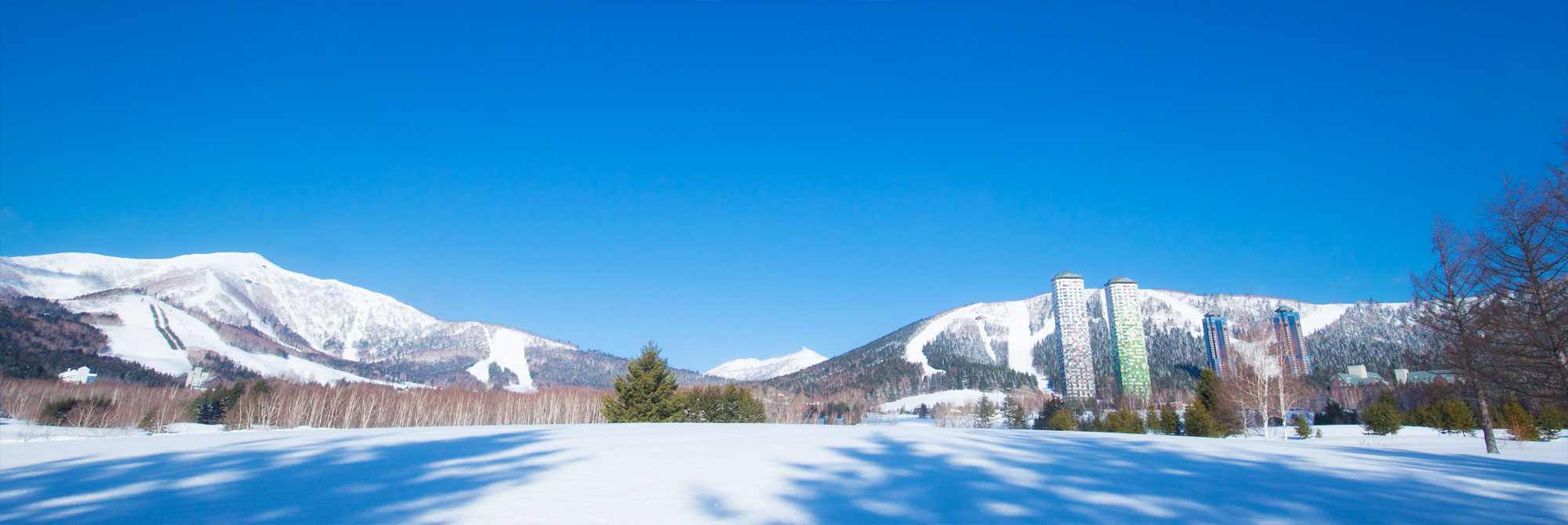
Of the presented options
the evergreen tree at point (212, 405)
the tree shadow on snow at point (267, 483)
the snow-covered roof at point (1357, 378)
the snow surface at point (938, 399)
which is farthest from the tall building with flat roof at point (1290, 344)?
the evergreen tree at point (212, 405)

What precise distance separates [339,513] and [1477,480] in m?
10.9

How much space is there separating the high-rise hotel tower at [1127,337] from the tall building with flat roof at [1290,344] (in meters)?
22.3

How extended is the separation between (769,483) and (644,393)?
28.2m

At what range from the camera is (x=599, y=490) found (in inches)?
241

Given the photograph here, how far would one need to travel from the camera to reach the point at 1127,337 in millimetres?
123938

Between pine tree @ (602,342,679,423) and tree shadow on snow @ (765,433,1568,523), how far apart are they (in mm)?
25659

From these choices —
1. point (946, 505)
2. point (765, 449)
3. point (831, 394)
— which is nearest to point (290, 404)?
point (765, 449)

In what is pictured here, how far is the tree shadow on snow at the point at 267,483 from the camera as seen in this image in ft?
17.5

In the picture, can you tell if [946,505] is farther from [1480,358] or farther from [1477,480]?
[1480,358]

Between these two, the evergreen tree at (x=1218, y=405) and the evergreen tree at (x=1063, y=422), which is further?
the evergreen tree at (x=1063, y=422)

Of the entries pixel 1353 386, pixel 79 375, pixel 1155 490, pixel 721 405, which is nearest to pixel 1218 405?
pixel 721 405

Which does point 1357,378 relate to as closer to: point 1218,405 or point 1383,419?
point 1383,419

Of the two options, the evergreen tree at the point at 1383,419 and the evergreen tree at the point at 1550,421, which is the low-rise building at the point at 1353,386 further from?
the evergreen tree at the point at 1550,421

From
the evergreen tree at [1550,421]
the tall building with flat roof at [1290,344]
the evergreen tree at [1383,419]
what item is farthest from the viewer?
the tall building with flat roof at [1290,344]
